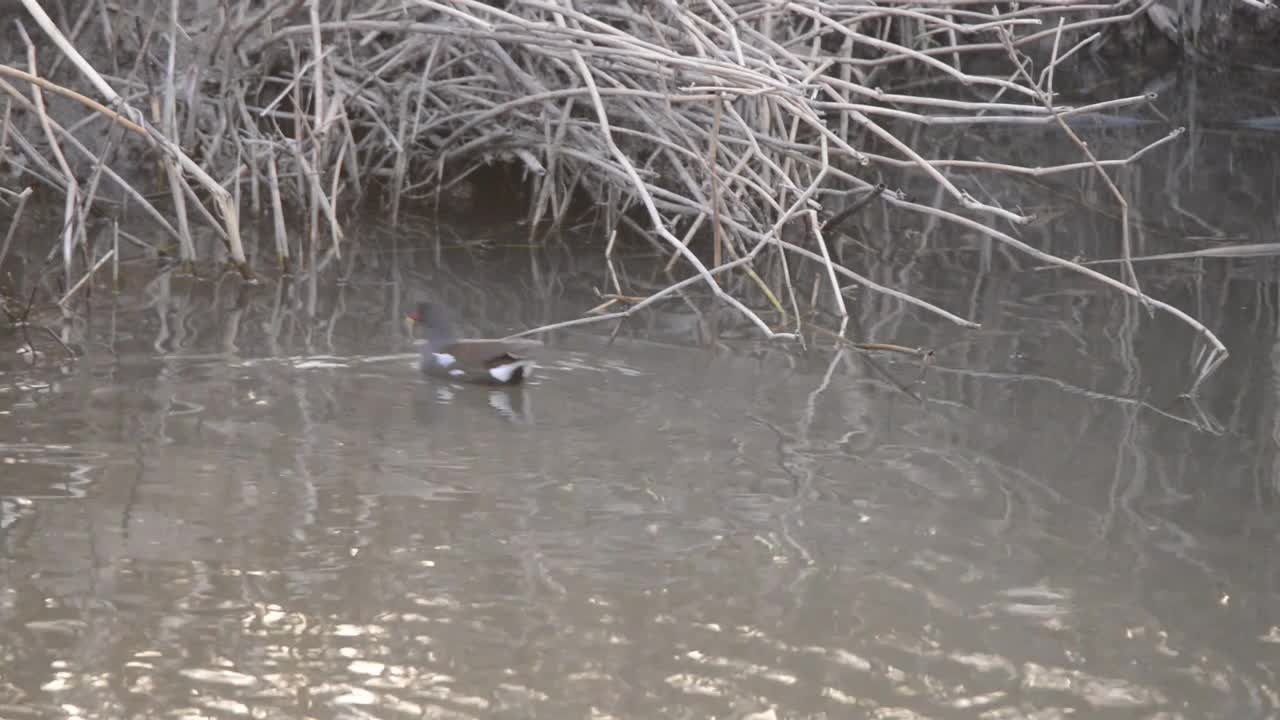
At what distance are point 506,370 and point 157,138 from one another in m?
1.56

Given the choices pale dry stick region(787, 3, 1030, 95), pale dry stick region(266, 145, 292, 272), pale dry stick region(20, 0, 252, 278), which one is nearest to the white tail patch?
pale dry stick region(20, 0, 252, 278)

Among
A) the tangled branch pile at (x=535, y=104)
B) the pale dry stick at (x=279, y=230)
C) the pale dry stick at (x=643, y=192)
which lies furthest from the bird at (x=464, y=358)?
the pale dry stick at (x=279, y=230)

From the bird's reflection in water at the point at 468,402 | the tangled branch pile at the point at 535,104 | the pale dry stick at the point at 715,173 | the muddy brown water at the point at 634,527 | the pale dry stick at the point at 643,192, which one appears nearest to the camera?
the muddy brown water at the point at 634,527

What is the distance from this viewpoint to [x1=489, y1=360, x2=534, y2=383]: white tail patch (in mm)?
4547

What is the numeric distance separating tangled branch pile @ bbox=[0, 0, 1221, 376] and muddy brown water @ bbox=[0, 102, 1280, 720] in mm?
817

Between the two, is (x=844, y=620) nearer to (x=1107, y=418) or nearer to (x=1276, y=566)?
(x=1276, y=566)

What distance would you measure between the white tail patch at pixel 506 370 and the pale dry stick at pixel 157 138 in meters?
1.25

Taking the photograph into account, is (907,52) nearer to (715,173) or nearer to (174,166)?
(715,173)

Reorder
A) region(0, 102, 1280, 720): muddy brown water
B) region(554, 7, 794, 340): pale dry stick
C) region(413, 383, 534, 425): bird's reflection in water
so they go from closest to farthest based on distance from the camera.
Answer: region(0, 102, 1280, 720): muddy brown water < region(413, 383, 534, 425): bird's reflection in water < region(554, 7, 794, 340): pale dry stick

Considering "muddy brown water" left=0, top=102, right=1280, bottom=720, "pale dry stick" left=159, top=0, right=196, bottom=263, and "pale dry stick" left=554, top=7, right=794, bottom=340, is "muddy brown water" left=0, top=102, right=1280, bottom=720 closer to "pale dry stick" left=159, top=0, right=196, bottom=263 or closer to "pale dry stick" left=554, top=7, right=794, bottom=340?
"pale dry stick" left=554, top=7, right=794, bottom=340

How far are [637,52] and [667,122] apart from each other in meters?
1.28

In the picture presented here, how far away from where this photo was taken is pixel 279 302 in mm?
5703

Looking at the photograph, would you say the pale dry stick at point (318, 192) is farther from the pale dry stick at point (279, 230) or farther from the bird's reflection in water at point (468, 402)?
the bird's reflection in water at point (468, 402)

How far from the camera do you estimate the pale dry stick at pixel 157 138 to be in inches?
178
